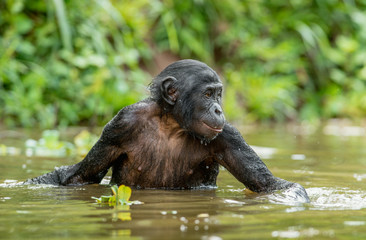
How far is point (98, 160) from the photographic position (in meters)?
4.84

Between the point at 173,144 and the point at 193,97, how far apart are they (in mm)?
424

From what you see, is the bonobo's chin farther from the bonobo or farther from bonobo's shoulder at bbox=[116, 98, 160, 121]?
bonobo's shoulder at bbox=[116, 98, 160, 121]

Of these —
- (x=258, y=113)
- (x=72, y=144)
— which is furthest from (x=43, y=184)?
(x=258, y=113)

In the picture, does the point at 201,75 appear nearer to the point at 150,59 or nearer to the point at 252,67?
the point at 150,59

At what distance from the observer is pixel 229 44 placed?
15.6 metres

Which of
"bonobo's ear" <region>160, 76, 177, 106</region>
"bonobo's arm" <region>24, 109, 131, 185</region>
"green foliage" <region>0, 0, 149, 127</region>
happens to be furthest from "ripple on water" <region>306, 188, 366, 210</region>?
"green foliage" <region>0, 0, 149, 127</region>

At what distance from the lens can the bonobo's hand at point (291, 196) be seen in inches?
159

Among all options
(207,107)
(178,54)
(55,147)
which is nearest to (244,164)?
(207,107)

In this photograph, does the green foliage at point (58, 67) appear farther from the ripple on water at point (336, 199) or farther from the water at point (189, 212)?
the ripple on water at point (336, 199)

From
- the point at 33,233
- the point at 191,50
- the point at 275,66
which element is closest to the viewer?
the point at 33,233

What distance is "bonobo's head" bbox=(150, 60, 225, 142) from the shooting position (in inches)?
181

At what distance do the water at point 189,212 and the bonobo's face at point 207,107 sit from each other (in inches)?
18.3

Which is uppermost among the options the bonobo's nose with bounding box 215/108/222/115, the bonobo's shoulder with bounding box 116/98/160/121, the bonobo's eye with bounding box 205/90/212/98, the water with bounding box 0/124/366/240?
the bonobo's eye with bounding box 205/90/212/98

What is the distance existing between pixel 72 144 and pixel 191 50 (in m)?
7.32
